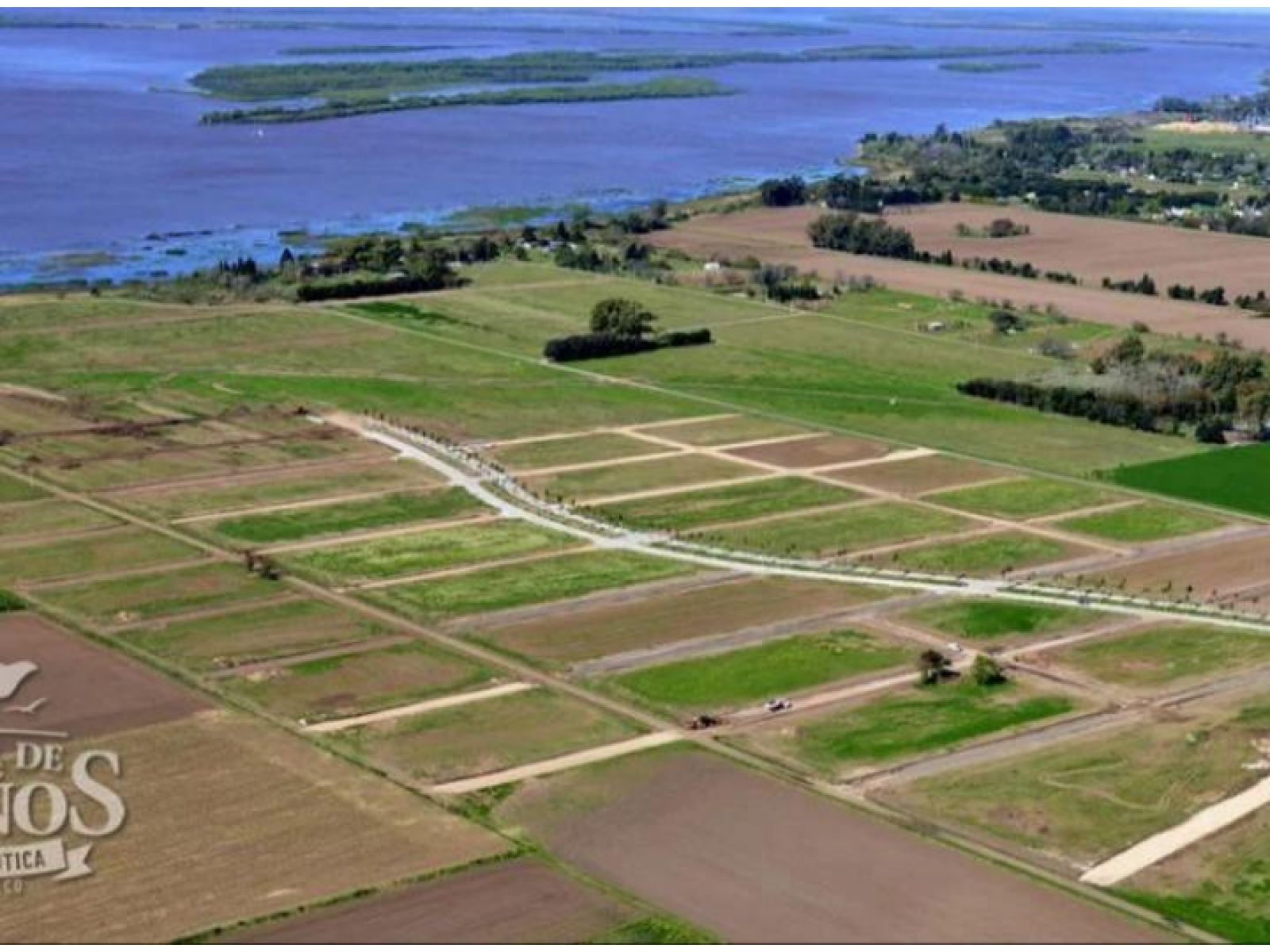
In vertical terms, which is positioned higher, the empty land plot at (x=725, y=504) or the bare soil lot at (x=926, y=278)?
the bare soil lot at (x=926, y=278)

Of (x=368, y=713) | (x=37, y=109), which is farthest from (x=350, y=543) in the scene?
(x=37, y=109)

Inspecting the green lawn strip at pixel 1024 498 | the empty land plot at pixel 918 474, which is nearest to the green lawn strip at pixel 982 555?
the green lawn strip at pixel 1024 498

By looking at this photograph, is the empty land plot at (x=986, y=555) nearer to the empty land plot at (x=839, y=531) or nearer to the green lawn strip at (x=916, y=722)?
the empty land plot at (x=839, y=531)

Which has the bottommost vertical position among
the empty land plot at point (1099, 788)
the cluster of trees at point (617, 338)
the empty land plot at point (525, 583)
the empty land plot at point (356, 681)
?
the empty land plot at point (1099, 788)

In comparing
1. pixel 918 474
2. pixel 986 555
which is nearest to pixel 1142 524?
pixel 986 555

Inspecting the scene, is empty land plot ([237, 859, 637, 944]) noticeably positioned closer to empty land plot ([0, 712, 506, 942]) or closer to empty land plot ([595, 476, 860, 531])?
empty land plot ([0, 712, 506, 942])

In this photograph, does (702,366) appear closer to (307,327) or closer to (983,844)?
(307,327)
